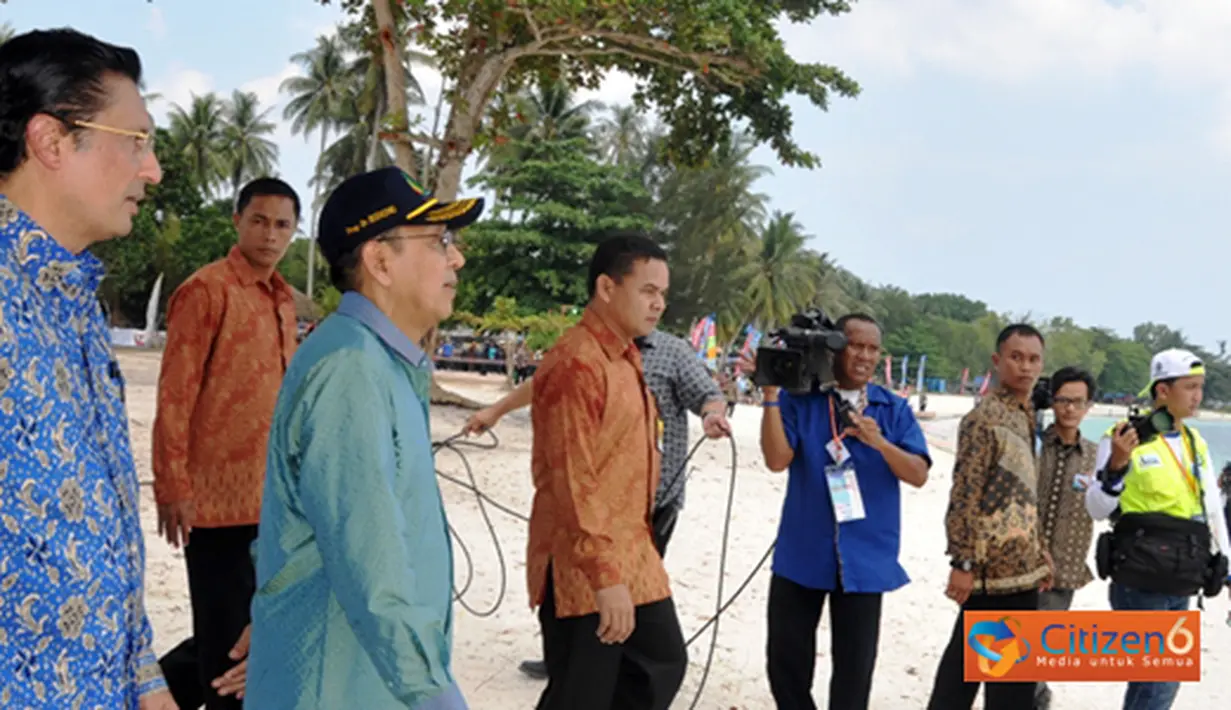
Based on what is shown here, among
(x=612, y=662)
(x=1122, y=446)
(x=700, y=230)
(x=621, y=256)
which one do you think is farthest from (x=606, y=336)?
(x=700, y=230)

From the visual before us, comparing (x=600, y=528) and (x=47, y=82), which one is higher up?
(x=47, y=82)

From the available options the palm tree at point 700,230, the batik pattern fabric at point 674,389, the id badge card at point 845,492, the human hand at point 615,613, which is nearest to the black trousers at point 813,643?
the id badge card at point 845,492

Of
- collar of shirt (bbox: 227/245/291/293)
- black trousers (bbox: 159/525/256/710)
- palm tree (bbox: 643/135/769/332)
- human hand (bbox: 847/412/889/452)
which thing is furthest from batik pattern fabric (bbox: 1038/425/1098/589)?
palm tree (bbox: 643/135/769/332)

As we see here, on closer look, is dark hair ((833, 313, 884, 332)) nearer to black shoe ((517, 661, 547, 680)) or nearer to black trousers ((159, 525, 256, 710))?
black shoe ((517, 661, 547, 680))

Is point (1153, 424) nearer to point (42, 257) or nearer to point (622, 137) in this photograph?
point (42, 257)

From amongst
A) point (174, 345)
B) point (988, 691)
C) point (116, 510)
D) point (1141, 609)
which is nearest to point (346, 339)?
point (116, 510)

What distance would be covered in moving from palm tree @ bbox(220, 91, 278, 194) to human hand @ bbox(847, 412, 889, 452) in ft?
161

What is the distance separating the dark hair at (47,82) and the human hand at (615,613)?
1.85 m

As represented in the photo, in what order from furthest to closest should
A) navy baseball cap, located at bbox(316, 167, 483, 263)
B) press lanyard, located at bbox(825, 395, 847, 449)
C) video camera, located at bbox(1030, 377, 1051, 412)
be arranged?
video camera, located at bbox(1030, 377, 1051, 412) → press lanyard, located at bbox(825, 395, 847, 449) → navy baseball cap, located at bbox(316, 167, 483, 263)

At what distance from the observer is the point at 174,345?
10.4ft

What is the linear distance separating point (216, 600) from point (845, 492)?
2.32 meters

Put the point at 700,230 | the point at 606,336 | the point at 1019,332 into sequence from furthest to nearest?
the point at 700,230
the point at 1019,332
the point at 606,336

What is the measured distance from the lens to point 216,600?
3.03 m

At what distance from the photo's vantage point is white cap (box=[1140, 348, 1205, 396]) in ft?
14.0
